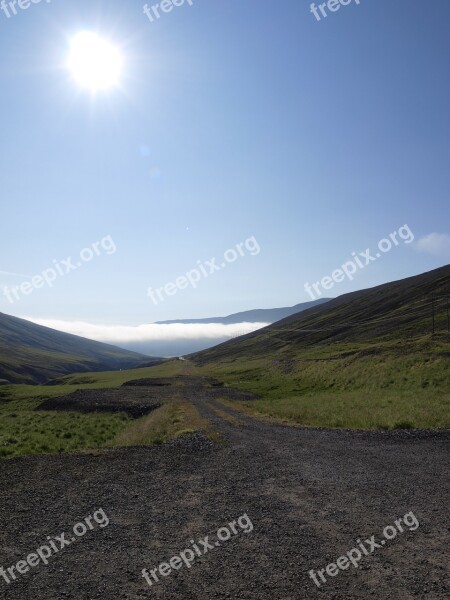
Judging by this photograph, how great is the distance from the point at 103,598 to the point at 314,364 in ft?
200

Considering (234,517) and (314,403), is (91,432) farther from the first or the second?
(234,517)

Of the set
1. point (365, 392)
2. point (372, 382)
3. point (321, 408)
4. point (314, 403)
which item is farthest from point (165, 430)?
point (372, 382)

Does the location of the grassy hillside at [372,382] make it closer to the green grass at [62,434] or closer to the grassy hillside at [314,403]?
the grassy hillside at [314,403]

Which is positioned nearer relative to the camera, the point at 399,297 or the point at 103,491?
the point at 103,491

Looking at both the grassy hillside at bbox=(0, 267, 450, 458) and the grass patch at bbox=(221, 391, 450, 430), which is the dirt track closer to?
the grass patch at bbox=(221, 391, 450, 430)

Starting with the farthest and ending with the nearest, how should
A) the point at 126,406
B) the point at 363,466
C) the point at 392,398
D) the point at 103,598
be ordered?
the point at 126,406 < the point at 392,398 < the point at 363,466 < the point at 103,598

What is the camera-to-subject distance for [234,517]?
34.2 ft

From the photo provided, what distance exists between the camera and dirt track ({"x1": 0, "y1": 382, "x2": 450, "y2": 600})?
7.38 meters

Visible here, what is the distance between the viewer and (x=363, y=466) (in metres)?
15.1

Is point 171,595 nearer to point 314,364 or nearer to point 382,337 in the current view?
point 314,364

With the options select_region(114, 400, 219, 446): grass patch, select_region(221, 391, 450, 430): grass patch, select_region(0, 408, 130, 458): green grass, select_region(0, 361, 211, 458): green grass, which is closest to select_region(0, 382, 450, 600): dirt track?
select_region(114, 400, 219, 446): grass patch

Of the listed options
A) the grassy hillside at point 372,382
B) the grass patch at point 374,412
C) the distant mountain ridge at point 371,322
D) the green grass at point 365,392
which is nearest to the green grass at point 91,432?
the grass patch at point 374,412

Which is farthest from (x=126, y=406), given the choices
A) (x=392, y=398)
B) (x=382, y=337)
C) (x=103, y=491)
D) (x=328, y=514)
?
(x=382, y=337)

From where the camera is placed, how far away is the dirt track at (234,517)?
7379mm
